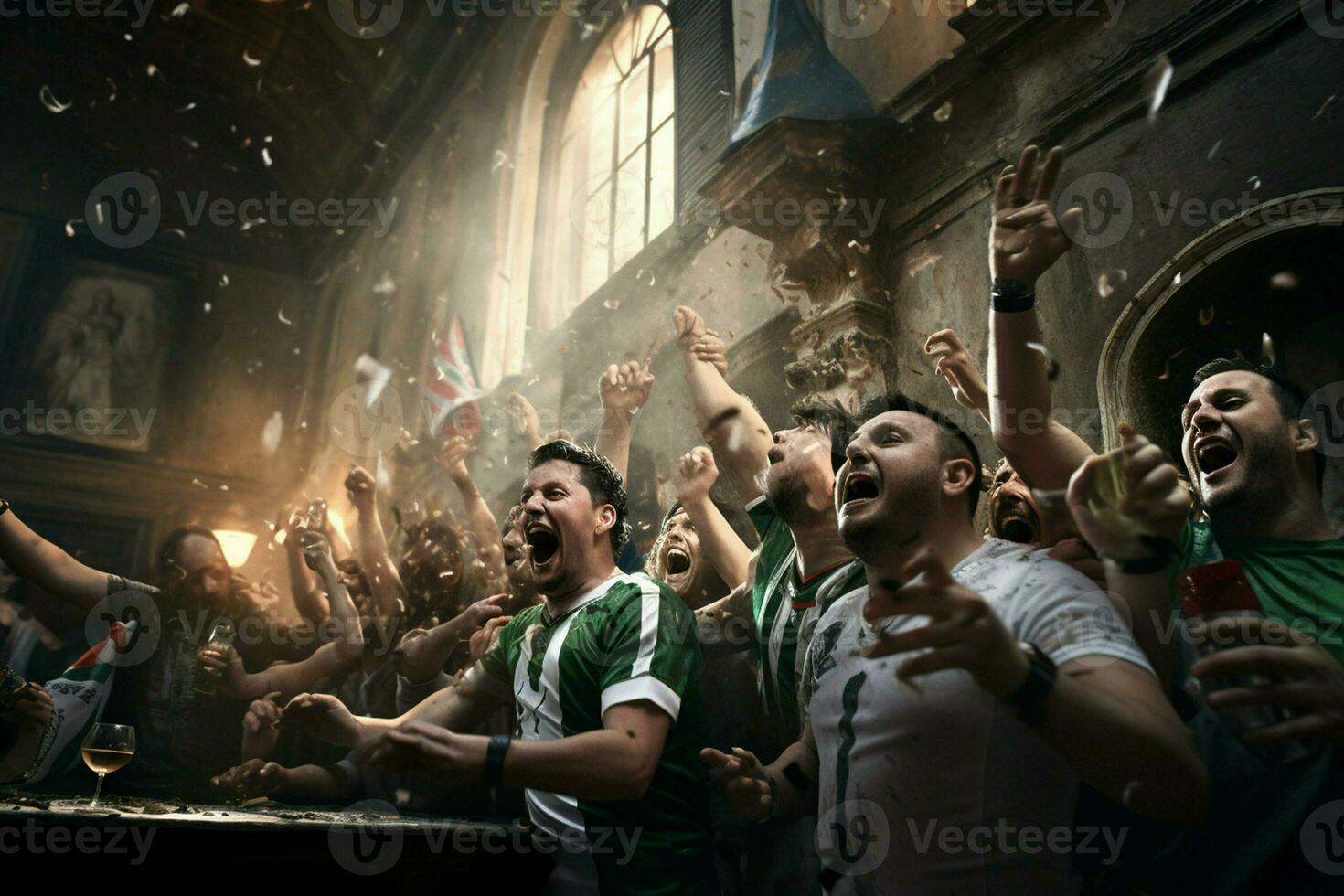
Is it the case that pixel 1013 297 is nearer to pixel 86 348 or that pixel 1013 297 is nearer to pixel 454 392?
pixel 454 392

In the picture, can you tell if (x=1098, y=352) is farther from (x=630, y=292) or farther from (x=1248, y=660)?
(x=630, y=292)

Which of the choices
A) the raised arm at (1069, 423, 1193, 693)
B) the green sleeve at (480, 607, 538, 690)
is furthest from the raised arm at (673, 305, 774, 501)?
the raised arm at (1069, 423, 1193, 693)

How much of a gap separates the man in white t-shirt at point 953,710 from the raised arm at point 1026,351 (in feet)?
0.38

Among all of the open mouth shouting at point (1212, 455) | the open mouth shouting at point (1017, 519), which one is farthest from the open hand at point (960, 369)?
the open mouth shouting at point (1212, 455)

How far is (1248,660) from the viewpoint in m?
1.40

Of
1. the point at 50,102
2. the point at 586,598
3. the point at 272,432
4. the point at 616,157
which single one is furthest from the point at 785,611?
the point at 50,102

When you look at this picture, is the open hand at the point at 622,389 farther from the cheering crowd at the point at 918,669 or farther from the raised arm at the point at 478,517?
the raised arm at the point at 478,517

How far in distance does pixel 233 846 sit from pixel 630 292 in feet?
17.9

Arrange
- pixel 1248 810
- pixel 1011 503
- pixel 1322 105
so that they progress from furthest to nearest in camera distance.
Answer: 1. pixel 1322 105
2. pixel 1011 503
3. pixel 1248 810

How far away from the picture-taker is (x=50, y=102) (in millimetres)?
12953

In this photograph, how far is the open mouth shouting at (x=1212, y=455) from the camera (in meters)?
2.14

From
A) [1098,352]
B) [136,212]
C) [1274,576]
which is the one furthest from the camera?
[136,212]

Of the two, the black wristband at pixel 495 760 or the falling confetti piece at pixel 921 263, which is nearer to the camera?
the black wristband at pixel 495 760

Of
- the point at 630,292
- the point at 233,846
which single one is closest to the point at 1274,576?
the point at 233,846
